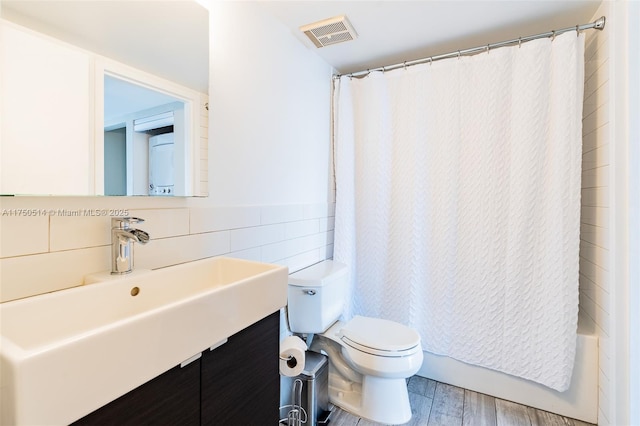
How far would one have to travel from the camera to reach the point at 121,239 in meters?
0.92

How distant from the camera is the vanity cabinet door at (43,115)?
2.36ft

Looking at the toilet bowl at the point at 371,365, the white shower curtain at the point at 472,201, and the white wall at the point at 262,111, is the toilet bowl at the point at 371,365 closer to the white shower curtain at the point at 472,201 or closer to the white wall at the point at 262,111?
the white shower curtain at the point at 472,201

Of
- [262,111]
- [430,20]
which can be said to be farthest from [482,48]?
[262,111]

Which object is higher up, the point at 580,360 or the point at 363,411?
the point at 580,360

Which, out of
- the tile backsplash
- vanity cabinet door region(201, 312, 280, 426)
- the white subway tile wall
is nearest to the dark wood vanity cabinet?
vanity cabinet door region(201, 312, 280, 426)

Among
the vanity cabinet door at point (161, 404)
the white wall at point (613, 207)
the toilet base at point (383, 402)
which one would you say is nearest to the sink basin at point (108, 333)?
the vanity cabinet door at point (161, 404)

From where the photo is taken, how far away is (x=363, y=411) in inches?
65.8

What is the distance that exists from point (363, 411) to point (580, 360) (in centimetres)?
118

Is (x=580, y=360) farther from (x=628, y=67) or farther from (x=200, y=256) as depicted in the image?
(x=200, y=256)

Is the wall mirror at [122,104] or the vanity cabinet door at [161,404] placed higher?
the wall mirror at [122,104]

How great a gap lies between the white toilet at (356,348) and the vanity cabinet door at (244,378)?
0.54 metres

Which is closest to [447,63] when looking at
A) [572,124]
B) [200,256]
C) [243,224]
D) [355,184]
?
[572,124]

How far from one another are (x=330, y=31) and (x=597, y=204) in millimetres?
1665

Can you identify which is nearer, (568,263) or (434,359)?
(568,263)
